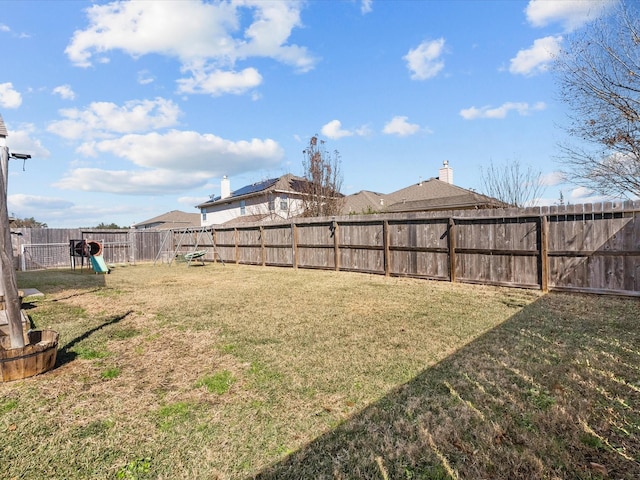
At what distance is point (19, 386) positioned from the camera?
3.01 meters

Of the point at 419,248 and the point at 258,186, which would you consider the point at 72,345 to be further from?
the point at 258,186

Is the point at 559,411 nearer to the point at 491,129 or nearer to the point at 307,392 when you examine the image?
the point at 307,392

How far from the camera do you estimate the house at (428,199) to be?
1690cm

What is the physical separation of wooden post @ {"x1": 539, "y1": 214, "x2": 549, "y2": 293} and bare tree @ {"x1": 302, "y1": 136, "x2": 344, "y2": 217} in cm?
1263

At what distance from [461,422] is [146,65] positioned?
12.8 m

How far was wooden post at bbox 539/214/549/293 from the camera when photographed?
260 inches

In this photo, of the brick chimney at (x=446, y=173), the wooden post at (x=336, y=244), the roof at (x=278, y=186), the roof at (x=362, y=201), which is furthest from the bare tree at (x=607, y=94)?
the roof at (x=362, y=201)

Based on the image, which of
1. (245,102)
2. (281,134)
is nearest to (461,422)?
(245,102)

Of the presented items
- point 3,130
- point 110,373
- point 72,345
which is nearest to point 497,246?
point 110,373

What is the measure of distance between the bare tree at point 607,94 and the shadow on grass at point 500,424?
962cm

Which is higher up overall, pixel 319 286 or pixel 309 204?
pixel 309 204

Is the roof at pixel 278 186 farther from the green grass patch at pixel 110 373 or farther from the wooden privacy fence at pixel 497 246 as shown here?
the green grass patch at pixel 110 373

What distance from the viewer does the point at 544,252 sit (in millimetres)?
6629

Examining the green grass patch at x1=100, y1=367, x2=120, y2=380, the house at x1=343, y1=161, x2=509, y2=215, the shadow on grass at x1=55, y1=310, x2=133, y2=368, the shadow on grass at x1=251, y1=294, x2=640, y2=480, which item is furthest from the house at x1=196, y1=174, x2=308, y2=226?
the shadow on grass at x1=251, y1=294, x2=640, y2=480
